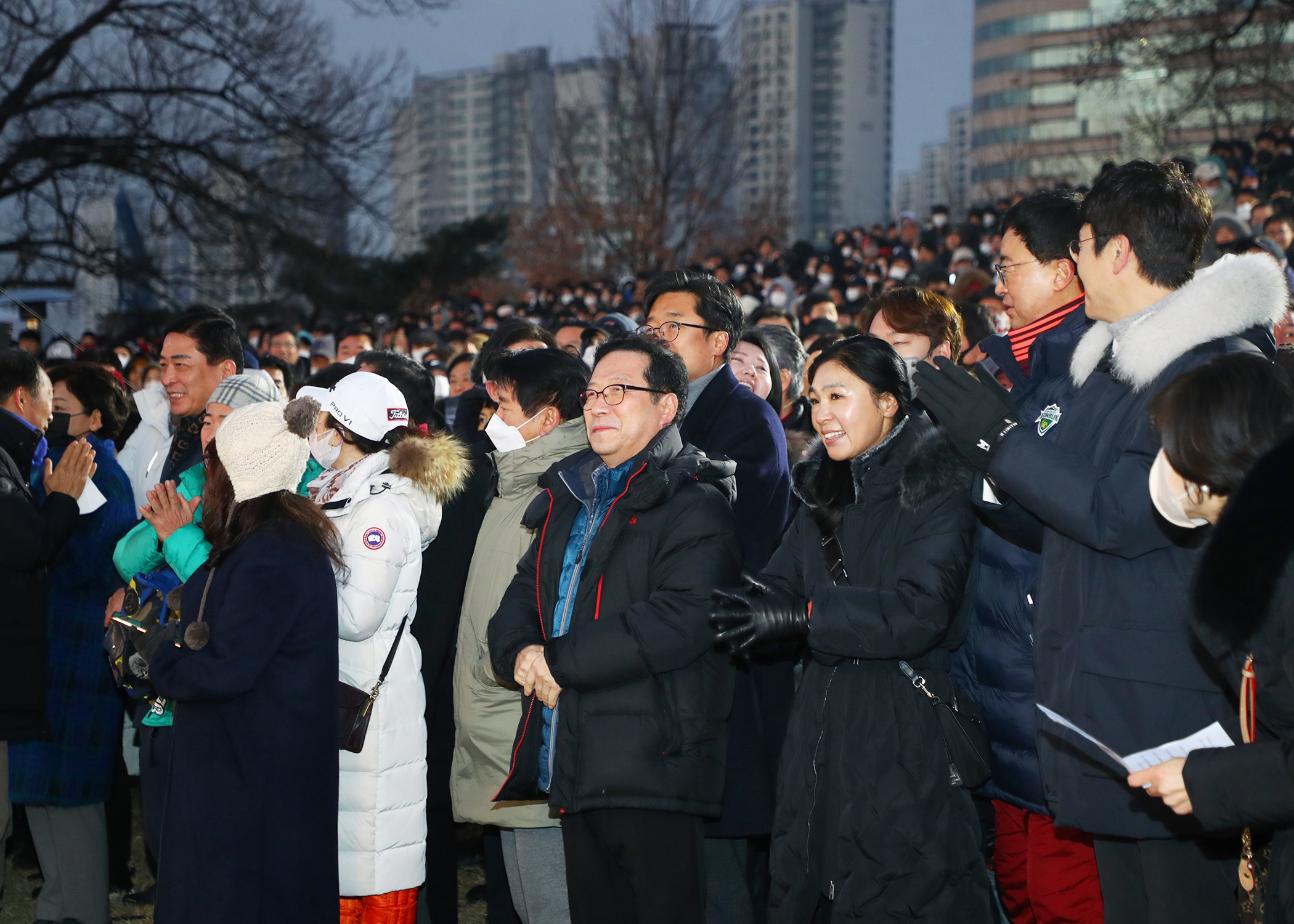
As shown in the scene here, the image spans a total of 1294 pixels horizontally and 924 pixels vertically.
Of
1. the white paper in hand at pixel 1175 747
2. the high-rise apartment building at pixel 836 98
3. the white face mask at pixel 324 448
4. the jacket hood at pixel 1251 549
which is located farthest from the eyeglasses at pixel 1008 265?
the high-rise apartment building at pixel 836 98

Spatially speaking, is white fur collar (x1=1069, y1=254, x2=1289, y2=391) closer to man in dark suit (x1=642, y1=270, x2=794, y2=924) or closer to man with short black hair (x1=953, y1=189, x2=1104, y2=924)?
man with short black hair (x1=953, y1=189, x2=1104, y2=924)

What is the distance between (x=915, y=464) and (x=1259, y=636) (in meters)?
1.14

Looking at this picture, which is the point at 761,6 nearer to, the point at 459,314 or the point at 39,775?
the point at 459,314

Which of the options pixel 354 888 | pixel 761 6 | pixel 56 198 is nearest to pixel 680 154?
pixel 56 198

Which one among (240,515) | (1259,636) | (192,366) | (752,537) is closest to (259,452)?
(240,515)

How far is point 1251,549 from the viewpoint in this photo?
6.75 feet

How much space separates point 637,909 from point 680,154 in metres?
26.8

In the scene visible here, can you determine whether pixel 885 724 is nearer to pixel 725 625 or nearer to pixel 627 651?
pixel 725 625

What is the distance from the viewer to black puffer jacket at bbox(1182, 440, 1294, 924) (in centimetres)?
204

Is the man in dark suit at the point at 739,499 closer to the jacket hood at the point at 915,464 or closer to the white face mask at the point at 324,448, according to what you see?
the jacket hood at the point at 915,464

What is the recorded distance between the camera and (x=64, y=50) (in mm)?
16766

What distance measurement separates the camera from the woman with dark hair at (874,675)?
2.97 metres

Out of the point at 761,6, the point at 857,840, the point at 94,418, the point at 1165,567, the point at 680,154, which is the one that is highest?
the point at 761,6

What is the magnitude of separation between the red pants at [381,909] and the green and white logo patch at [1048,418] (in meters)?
2.26
